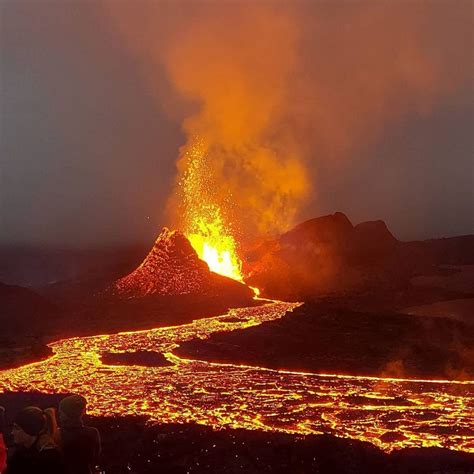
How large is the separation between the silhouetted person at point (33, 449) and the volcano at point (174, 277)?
1868 inches

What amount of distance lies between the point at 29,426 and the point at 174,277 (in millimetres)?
51214

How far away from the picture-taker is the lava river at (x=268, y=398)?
607 inches

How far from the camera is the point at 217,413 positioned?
1691 centimetres

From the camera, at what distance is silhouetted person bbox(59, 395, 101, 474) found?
261 inches

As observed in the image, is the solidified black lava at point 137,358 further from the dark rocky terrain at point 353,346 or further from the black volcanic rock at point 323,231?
the black volcanic rock at point 323,231

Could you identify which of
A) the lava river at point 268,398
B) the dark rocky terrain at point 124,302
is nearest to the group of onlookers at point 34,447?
the lava river at point 268,398

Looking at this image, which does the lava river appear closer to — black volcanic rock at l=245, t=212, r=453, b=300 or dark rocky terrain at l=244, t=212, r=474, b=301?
dark rocky terrain at l=244, t=212, r=474, b=301

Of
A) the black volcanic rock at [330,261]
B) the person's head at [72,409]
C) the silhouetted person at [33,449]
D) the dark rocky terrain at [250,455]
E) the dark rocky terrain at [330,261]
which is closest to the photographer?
the silhouetted person at [33,449]

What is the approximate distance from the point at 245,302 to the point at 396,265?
144ft

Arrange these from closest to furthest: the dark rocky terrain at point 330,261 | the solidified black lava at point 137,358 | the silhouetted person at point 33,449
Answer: the silhouetted person at point 33,449, the solidified black lava at point 137,358, the dark rocky terrain at point 330,261

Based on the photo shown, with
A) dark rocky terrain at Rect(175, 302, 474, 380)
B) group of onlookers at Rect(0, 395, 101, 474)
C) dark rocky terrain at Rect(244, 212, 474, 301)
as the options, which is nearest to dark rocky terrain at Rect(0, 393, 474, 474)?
group of onlookers at Rect(0, 395, 101, 474)

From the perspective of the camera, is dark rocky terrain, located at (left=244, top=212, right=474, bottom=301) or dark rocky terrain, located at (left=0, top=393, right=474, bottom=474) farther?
dark rocky terrain, located at (left=244, top=212, right=474, bottom=301)

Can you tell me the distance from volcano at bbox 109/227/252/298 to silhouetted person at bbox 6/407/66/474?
156 ft

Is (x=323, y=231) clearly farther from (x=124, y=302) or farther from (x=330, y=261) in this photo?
(x=124, y=302)
